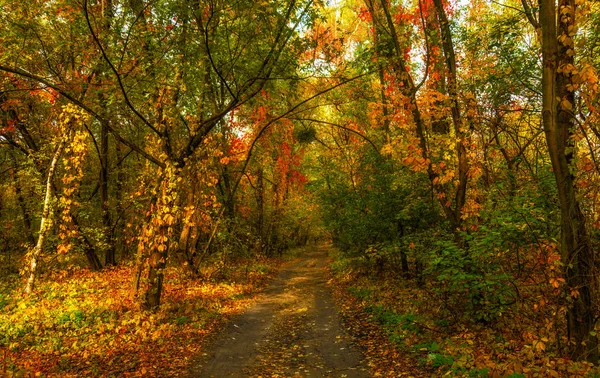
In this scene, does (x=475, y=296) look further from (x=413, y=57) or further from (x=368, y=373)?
(x=413, y=57)

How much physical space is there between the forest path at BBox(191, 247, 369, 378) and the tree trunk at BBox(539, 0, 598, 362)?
347 centimetres

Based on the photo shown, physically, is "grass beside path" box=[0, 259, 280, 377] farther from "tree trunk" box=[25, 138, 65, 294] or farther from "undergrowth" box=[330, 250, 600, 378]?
"undergrowth" box=[330, 250, 600, 378]

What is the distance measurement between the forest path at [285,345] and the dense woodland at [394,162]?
121cm

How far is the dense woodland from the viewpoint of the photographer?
464 centimetres

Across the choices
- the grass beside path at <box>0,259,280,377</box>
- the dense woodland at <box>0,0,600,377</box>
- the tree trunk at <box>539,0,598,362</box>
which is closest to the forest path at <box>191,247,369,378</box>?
the grass beside path at <box>0,259,280,377</box>

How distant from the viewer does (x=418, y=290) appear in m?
11.0

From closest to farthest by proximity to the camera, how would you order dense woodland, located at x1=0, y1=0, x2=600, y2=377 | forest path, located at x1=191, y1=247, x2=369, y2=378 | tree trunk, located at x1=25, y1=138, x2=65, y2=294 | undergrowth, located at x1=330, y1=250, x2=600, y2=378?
dense woodland, located at x1=0, y1=0, x2=600, y2=377 < undergrowth, located at x1=330, y1=250, x2=600, y2=378 < forest path, located at x1=191, y1=247, x2=369, y2=378 < tree trunk, located at x1=25, y1=138, x2=65, y2=294

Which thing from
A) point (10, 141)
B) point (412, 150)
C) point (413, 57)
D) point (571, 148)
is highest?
point (413, 57)

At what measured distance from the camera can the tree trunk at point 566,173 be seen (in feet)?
14.2

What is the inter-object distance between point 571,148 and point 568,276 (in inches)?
64.5

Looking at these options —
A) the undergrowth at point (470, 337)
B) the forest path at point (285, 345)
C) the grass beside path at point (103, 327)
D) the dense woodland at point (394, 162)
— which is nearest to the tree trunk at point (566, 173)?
the dense woodland at point (394, 162)

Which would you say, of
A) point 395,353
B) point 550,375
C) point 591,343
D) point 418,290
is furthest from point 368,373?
point 418,290

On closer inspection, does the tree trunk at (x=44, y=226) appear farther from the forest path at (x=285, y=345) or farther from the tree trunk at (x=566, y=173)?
the tree trunk at (x=566, y=173)

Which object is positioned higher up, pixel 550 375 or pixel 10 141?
pixel 10 141
